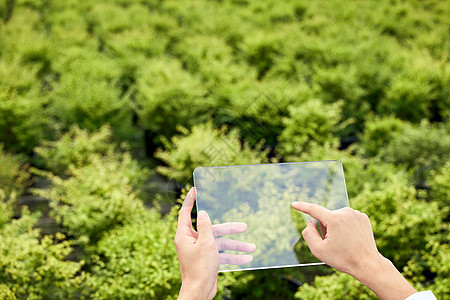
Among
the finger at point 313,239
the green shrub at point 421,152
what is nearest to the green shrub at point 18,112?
the finger at point 313,239

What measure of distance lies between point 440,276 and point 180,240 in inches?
85.1

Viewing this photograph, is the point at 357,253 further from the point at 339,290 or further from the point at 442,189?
the point at 442,189

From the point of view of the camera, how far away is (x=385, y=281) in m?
1.07

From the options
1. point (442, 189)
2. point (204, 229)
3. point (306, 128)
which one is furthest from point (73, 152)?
point (442, 189)

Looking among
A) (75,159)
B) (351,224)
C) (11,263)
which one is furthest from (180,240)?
(75,159)

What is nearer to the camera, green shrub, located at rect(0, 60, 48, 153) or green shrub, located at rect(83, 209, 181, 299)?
green shrub, located at rect(83, 209, 181, 299)

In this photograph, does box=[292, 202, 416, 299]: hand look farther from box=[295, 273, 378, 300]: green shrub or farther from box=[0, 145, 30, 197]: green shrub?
box=[0, 145, 30, 197]: green shrub

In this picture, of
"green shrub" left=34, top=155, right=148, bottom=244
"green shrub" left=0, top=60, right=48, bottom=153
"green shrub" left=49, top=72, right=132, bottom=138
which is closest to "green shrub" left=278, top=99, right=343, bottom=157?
"green shrub" left=34, top=155, right=148, bottom=244

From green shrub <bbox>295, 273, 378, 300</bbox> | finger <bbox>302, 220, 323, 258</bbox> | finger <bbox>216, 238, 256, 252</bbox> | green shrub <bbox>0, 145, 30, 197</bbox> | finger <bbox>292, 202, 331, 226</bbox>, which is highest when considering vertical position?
finger <bbox>292, 202, 331, 226</bbox>

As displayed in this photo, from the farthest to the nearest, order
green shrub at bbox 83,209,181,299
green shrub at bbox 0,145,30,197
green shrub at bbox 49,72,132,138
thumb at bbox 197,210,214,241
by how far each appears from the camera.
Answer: green shrub at bbox 49,72,132,138
green shrub at bbox 0,145,30,197
green shrub at bbox 83,209,181,299
thumb at bbox 197,210,214,241

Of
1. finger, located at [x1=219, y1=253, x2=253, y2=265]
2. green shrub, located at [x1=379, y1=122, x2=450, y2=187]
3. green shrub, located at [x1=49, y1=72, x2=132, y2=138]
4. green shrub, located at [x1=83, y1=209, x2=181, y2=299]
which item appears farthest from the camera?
green shrub, located at [x1=49, y1=72, x2=132, y2=138]

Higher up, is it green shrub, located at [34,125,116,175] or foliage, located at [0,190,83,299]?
foliage, located at [0,190,83,299]

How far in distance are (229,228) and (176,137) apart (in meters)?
2.72

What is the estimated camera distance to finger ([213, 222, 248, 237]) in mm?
1378
